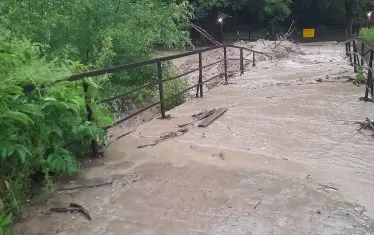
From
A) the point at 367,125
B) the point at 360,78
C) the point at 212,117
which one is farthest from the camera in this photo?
the point at 360,78

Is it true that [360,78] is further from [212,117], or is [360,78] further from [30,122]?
[30,122]

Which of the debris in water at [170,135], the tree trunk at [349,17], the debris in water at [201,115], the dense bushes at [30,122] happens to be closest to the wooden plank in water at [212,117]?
the debris in water at [201,115]

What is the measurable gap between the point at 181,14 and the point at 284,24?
24.4 metres

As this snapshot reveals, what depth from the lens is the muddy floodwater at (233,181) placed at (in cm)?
311

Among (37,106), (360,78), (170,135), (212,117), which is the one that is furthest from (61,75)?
(360,78)

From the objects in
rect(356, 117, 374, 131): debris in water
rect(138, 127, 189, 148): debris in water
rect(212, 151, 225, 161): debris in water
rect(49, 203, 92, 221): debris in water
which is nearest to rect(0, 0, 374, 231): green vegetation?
rect(49, 203, 92, 221): debris in water

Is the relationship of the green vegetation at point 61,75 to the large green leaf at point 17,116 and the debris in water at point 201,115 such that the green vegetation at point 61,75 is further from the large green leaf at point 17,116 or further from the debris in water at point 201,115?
the debris in water at point 201,115

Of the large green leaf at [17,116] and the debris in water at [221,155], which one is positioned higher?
the large green leaf at [17,116]

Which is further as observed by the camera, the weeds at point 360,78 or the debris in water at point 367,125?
the weeds at point 360,78

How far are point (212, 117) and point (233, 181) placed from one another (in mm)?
2509

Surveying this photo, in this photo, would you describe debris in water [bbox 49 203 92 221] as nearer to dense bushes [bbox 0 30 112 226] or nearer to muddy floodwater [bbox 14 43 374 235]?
muddy floodwater [bbox 14 43 374 235]

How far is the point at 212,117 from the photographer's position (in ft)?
20.6

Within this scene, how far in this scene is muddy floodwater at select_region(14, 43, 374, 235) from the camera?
3.11m

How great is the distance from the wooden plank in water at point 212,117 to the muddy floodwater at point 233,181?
0.10 m
